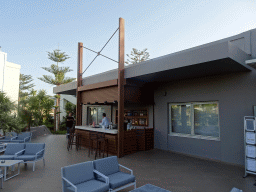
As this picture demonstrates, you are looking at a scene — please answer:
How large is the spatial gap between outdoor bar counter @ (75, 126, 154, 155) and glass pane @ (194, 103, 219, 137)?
2136 millimetres

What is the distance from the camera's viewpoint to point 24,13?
43.5 ft

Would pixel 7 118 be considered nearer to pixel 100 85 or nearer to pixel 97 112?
pixel 100 85

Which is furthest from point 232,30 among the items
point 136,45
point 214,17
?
point 136,45

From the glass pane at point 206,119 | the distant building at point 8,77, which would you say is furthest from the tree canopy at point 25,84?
the glass pane at point 206,119

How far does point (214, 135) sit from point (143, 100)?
316cm

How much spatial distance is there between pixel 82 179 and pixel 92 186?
0.31 m

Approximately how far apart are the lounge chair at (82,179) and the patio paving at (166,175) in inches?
31.5

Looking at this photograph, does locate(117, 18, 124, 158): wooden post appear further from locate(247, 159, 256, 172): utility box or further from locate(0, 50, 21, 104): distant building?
locate(0, 50, 21, 104): distant building

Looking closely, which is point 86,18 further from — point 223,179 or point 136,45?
point 136,45

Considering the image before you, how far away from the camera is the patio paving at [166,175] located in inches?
157

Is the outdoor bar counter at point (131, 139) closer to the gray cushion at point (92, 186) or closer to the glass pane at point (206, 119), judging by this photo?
the glass pane at point (206, 119)

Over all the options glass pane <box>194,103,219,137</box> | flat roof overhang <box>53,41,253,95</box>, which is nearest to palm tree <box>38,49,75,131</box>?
flat roof overhang <box>53,41,253,95</box>

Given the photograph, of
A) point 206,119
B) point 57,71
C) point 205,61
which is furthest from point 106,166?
point 57,71

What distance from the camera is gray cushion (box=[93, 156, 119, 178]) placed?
12.4 feet
